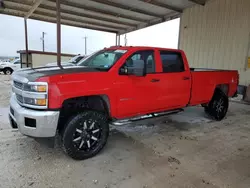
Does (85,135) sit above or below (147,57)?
below

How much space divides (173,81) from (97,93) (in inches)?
69.9

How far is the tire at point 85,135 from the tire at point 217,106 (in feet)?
10.9

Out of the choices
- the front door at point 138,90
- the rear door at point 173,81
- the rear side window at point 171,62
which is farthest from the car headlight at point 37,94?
the rear side window at point 171,62

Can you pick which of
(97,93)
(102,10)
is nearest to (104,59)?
(97,93)

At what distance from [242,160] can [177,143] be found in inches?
42.1

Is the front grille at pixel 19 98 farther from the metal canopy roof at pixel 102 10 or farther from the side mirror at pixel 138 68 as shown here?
the metal canopy roof at pixel 102 10

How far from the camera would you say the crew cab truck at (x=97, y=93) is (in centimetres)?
261

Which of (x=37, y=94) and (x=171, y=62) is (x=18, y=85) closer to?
(x=37, y=94)

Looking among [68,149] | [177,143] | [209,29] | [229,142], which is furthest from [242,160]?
[209,29]

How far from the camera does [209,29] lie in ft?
32.5

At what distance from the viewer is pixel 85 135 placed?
295 centimetres

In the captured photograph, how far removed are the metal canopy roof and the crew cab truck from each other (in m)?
6.50

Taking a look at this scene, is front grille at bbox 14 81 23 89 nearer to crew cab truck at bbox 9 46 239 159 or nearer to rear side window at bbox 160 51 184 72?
crew cab truck at bbox 9 46 239 159

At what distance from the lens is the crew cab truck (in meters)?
2.61
